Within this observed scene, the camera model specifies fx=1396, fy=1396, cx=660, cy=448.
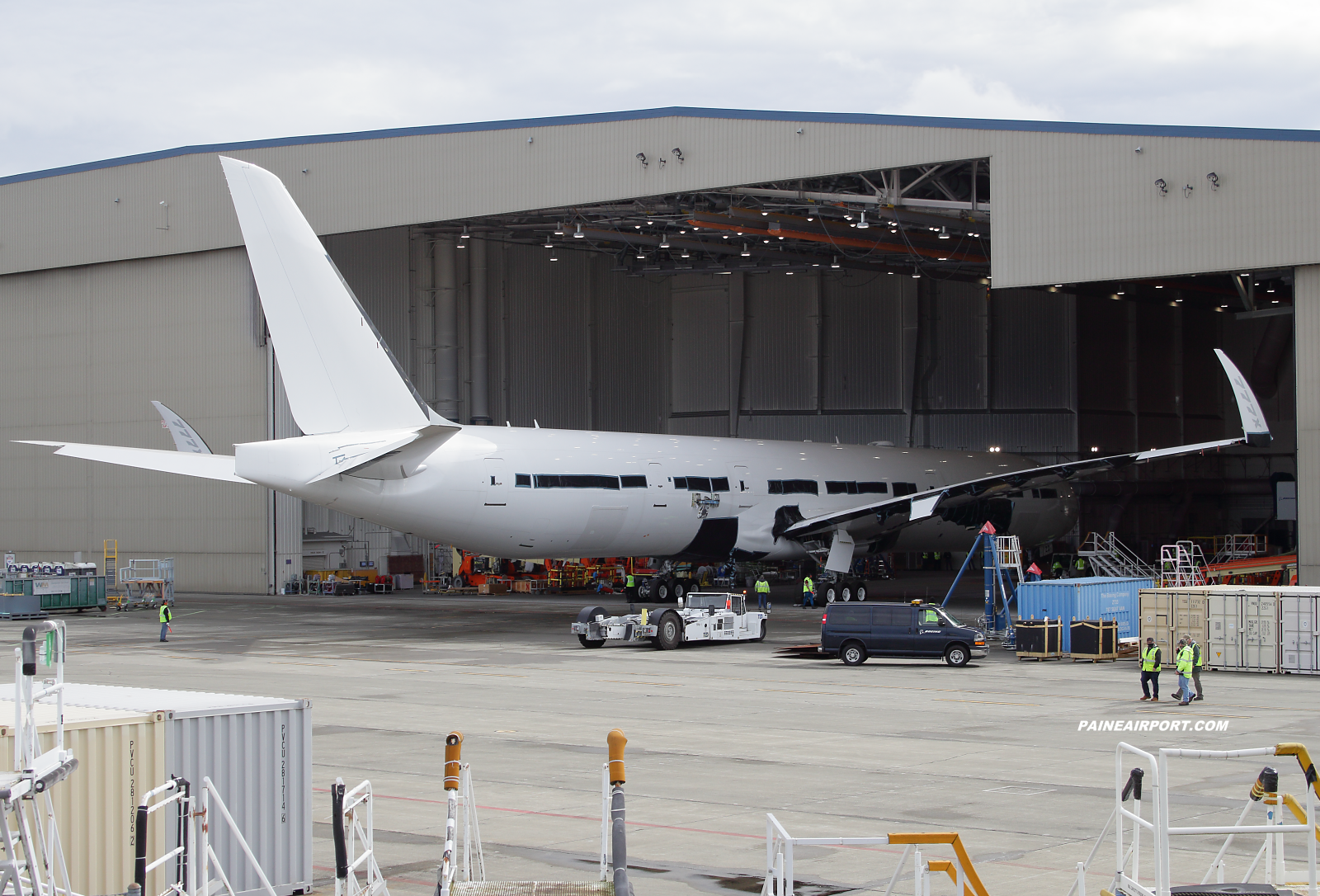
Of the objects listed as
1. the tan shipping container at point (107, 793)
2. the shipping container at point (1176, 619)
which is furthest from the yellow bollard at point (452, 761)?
the shipping container at point (1176, 619)

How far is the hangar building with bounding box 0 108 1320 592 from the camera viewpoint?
3303 cm

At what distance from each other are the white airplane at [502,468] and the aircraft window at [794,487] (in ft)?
0.14

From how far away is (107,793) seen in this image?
391 inches

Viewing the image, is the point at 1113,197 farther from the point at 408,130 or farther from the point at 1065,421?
the point at 1065,421

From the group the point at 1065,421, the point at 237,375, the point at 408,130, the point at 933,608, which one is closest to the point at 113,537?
the point at 237,375

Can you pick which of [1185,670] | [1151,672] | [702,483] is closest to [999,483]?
[702,483]

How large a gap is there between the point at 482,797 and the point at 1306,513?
24.2 m

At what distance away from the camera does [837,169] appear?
36000 millimetres

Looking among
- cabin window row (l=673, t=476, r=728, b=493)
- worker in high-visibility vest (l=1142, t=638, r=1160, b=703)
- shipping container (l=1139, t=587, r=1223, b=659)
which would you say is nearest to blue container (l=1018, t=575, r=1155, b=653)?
shipping container (l=1139, t=587, r=1223, b=659)

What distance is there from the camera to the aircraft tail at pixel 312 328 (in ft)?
97.8

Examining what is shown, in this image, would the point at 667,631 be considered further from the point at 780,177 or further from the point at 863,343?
the point at 863,343

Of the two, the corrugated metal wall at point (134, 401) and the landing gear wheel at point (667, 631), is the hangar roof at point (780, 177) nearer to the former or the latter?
the corrugated metal wall at point (134, 401)

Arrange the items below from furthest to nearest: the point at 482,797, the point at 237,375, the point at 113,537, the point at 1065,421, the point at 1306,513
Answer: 1. the point at 1065,421
2. the point at 113,537
3. the point at 237,375
4. the point at 1306,513
5. the point at 482,797

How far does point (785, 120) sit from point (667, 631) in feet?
46.8
